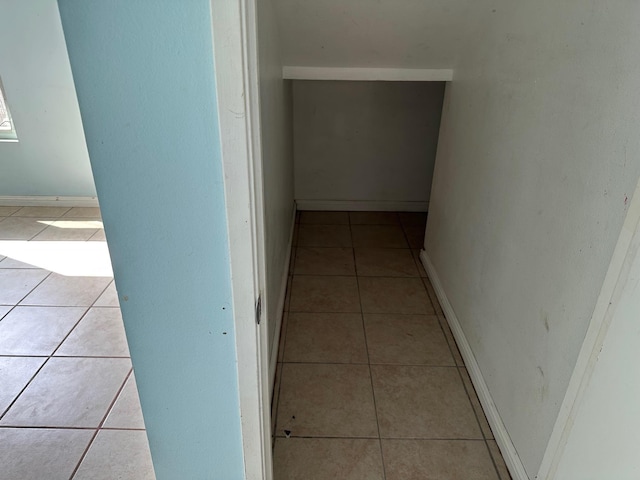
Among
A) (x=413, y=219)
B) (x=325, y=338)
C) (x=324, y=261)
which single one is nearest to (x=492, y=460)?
(x=325, y=338)

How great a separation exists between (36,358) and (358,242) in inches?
77.9

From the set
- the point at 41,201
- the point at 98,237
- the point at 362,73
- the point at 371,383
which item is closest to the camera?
the point at 371,383

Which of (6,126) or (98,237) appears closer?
(98,237)

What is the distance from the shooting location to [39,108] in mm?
3299

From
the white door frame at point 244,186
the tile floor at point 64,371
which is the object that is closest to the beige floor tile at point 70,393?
the tile floor at point 64,371

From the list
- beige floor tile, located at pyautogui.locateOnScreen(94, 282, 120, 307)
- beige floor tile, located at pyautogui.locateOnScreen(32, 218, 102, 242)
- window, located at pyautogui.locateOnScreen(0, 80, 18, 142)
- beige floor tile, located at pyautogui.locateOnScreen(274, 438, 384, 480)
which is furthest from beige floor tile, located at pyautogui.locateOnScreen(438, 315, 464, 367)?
window, located at pyautogui.locateOnScreen(0, 80, 18, 142)

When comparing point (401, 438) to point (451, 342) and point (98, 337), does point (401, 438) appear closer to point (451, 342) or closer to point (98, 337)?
point (451, 342)

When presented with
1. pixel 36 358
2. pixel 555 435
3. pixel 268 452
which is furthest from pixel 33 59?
pixel 555 435

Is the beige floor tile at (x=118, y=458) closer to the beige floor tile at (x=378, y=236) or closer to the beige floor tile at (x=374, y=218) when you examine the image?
the beige floor tile at (x=378, y=236)

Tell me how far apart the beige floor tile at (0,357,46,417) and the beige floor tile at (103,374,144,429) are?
0.42 m

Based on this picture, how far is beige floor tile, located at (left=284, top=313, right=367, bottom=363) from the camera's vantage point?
6.82 ft

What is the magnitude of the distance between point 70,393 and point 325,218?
7.11ft

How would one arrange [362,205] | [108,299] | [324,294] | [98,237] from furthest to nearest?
[362,205]
[98,237]
[324,294]
[108,299]

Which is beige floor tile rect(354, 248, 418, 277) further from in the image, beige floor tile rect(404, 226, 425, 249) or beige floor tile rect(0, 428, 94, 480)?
beige floor tile rect(0, 428, 94, 480)
